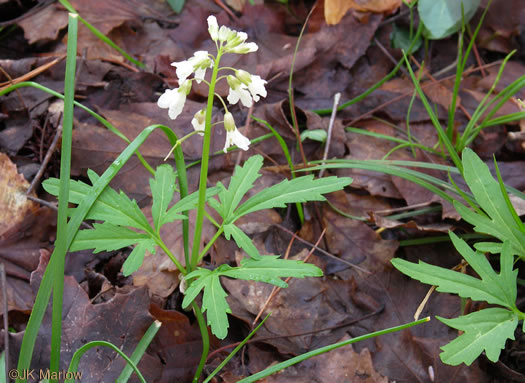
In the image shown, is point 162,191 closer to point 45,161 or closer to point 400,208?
point 45,161

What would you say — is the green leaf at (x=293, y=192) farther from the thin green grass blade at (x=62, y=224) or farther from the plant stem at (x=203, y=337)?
the thin green grass blade at (x=62, y=224)

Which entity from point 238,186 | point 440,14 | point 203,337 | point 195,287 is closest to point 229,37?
point 238,186

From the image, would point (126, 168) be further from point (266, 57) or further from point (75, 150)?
point (266, 57)

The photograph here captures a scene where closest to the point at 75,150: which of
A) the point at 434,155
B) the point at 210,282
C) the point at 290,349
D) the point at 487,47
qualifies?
the point at 210,282

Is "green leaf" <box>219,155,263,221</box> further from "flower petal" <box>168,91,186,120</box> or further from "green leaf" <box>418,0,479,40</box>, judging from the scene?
"green leaf" <box>418,0,479,40</box>

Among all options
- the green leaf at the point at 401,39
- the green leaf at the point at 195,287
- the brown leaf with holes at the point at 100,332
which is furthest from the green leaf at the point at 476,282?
the green leaf at the point at 401,39

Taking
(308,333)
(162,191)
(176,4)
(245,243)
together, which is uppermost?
(176,4)

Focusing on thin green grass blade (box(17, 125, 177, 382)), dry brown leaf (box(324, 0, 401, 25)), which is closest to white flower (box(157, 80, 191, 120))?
thin green grass blade (box(17, 125, 177, 382))
